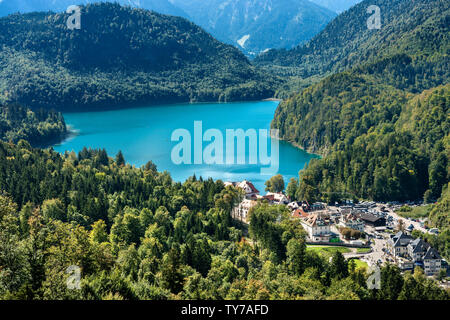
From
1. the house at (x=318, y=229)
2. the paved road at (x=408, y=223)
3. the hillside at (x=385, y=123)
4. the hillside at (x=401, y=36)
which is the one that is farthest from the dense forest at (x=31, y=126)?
the hillside at (x=401, y=36)

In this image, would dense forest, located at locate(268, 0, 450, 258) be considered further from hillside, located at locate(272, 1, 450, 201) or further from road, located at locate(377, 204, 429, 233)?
road, located at locate(377, 204, 429, 233)

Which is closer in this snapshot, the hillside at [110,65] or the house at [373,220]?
the house at [373,220]

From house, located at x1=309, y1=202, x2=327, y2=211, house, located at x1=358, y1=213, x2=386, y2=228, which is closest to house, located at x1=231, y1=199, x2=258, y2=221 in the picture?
house, located at x1=309, y1=202, x2=327, y2=211

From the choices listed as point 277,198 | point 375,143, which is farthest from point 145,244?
point 375,143

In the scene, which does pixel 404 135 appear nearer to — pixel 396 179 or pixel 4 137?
pixel 396 179

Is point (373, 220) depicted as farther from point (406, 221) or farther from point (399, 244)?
point (399, 244)

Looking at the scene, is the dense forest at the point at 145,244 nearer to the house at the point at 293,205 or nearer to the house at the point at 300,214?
the house at the point at 300,214

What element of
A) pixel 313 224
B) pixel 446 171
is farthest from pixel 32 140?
pixel 446 171

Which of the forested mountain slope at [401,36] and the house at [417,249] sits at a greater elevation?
the forested mountain slope at [401,36]
